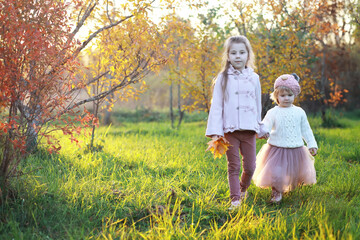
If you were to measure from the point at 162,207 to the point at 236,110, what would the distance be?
1.14 metres

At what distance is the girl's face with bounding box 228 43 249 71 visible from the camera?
10.8 ft

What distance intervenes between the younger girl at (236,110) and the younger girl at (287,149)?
300 millimetres

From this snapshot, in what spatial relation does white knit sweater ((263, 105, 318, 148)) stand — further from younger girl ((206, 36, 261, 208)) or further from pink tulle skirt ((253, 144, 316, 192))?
younger girl ((206, 36, 261, 208))

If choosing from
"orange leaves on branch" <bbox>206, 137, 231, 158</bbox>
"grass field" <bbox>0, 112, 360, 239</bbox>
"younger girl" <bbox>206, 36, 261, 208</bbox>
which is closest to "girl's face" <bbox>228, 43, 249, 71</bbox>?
"younger girl" <bbox>206, 36, 261, 208</bbox>

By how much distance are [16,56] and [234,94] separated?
1.92 metres

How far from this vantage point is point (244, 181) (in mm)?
3496

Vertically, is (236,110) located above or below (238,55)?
below

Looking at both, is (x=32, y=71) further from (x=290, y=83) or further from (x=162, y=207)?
(x=290, y=83)

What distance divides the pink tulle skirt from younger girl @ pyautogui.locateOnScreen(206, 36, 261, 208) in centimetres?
27

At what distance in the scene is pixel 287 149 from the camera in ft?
11.7

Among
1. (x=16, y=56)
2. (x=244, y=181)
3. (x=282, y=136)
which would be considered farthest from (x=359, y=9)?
(x=16, y=56)

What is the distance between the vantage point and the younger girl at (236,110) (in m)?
3.22

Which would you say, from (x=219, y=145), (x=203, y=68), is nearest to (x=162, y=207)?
(x=219, y=145)

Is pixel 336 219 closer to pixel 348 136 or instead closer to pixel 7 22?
pixel 7 22
